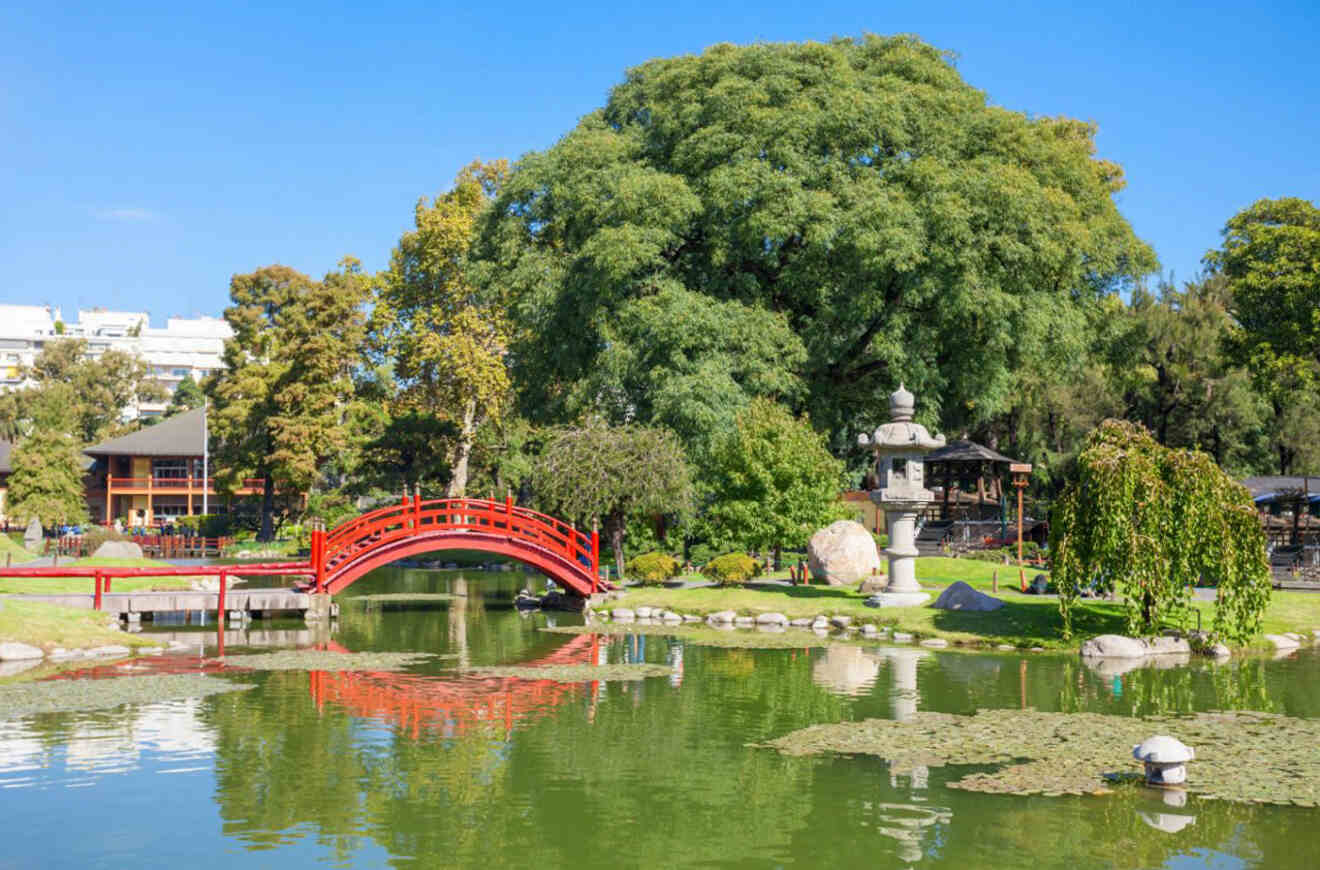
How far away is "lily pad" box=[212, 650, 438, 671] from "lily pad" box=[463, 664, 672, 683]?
6.15ft

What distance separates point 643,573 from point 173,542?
33.6 metres

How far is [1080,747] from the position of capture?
16.0m

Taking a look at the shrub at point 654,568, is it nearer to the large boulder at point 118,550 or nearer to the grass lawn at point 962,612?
the grass lawn at point 962,612

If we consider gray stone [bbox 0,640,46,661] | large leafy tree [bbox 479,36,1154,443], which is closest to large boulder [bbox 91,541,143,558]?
large leafy tree [bbox 479,36,1154,443]

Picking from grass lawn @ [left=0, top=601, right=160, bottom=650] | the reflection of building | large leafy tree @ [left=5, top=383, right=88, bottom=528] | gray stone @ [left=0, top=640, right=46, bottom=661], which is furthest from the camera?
the reflection of building

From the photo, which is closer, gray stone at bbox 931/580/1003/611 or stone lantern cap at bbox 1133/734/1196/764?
stone lantern cap at bbox 1133/734/1196/764

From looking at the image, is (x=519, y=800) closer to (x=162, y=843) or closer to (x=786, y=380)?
(x=162, y=843)

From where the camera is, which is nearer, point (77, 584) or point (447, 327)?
point (77, 584)

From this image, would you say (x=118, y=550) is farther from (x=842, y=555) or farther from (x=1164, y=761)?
(x=1164, y=761)

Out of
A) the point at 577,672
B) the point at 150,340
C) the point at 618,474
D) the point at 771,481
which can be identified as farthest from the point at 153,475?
the point at 150,340

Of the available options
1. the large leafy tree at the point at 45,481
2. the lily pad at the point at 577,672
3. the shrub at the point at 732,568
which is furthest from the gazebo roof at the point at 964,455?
the large leafy tree at the point at 45,481

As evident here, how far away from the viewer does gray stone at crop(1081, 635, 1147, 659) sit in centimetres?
2503

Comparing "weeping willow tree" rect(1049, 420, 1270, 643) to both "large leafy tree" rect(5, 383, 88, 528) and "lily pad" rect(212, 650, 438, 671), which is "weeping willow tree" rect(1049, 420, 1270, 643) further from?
"large leafy tree" rect(5, 383, 88, 528)

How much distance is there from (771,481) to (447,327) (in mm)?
29259
